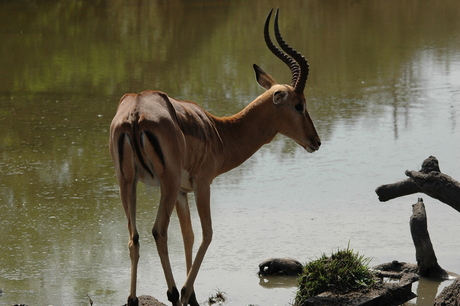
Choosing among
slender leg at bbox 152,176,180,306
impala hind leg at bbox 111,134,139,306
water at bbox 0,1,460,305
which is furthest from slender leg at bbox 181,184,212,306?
impala hind leg at bbox 111,134,139,306

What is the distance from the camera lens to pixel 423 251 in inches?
266

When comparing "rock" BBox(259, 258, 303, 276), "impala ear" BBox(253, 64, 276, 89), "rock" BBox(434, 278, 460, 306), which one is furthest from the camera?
"impala ear" BBox(253, 64, 276, 89)

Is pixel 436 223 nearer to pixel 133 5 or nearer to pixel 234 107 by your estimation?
pixel 234 107

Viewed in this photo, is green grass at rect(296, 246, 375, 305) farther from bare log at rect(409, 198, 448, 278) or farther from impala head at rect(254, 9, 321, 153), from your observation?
impala head at rect(254, 9, 321, 153)

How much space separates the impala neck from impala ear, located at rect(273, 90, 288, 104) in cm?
12

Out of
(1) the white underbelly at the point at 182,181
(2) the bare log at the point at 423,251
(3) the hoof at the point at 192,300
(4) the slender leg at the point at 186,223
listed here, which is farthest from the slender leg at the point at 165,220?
(2) the bare log at the point at 423,251

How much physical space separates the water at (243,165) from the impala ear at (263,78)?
→ 1440 millimetres

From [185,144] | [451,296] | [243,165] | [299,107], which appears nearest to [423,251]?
[451,296]

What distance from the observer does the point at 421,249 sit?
6.77m

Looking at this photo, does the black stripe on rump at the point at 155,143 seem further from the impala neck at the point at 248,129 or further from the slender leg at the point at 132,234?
the impala neck at the point at 248,129

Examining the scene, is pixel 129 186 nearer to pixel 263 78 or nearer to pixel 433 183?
pixel 263 78

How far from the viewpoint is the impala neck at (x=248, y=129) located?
22.6 feet

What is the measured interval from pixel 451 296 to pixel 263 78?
2.42 m

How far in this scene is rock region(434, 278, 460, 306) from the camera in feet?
19.1
